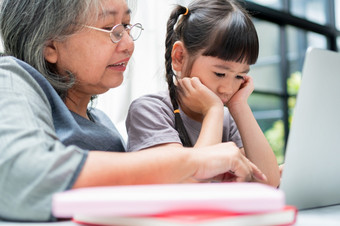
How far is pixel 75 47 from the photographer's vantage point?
1.06m

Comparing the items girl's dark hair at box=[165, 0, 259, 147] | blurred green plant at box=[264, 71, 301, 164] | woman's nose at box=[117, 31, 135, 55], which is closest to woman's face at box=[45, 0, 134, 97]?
woman's nose at box=[117, 31, 135, 55]

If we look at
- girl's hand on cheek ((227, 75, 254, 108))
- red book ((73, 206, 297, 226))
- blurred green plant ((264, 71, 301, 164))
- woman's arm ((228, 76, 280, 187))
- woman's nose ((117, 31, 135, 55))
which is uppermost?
woman's nose ((117, 31, 135, 55))

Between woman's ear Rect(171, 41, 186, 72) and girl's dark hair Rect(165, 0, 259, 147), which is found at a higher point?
girl's dark hair Rect(165, 0, 259, 147)

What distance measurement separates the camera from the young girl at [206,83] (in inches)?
47.3

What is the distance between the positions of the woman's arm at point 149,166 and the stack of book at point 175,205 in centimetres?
14

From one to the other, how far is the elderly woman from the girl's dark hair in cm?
24

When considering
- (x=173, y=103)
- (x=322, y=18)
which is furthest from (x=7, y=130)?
(x=322, y=18)

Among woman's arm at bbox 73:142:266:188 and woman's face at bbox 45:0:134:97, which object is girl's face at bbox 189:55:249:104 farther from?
woman's arm at bbox 73:142:266:188

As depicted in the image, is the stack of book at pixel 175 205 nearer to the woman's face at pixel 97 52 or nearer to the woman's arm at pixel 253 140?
the woman's face at pixel 97 52

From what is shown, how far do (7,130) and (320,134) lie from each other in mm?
542

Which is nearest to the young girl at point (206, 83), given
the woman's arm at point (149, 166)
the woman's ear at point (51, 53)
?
the woman's ear at point (51, 53)

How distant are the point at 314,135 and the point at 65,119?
55cm

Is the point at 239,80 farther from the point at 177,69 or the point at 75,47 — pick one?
the point at 75,47

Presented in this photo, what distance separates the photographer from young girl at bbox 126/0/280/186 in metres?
1.20
